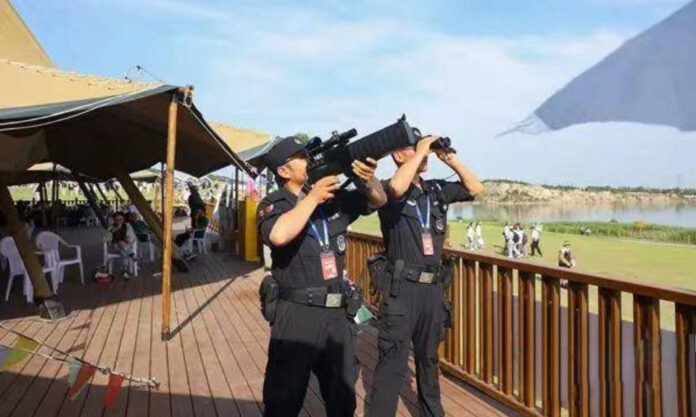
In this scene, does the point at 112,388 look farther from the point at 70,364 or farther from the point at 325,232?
the point at 325,232

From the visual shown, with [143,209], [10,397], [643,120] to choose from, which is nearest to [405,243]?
[643,120]

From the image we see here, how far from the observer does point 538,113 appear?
2266 millimetres

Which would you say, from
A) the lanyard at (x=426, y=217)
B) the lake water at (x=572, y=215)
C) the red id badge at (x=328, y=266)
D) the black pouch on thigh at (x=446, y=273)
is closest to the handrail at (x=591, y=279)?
the black pouch on thigh at (x=446, y=273)

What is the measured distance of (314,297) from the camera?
→ 2.52 metres

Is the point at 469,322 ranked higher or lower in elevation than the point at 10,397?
higher

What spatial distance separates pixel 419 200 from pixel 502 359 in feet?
4.39

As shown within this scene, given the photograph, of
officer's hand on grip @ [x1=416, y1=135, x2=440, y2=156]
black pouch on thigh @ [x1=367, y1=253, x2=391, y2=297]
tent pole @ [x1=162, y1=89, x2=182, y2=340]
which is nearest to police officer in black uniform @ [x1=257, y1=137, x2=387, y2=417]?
officer's hand on grip @ [x1=416, y1=135, x2=440, y2=156]

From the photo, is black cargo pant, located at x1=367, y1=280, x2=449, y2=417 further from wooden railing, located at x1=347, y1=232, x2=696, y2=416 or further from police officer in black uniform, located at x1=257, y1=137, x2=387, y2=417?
wooden railing, located at x1=347, y1=232, x2=696, y2=416

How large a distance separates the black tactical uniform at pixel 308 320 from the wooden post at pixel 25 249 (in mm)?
4864

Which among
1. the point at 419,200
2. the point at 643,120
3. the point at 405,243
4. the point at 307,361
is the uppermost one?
the point at 643,120

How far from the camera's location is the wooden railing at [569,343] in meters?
2.58

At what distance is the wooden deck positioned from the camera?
3.77 metres

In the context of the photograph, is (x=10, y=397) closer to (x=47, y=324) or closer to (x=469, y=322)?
(x=47, y=324)

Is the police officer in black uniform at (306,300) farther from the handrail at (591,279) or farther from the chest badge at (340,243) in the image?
the handrail at (591,279)
